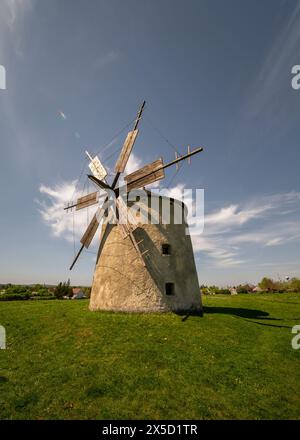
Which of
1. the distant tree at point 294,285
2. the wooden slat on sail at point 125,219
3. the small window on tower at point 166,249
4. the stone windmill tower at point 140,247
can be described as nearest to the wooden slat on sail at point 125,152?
the stone windmill tower at point 140,247

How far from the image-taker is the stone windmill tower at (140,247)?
1591cm

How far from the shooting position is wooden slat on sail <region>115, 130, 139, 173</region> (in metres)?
18.5

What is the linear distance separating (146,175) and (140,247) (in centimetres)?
503

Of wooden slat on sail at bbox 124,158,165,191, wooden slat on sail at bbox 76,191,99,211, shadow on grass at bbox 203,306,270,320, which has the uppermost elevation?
wooden slat on sail at bbox 124,158,165,191

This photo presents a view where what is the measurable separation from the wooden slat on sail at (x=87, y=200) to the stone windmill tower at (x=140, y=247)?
0.27ft

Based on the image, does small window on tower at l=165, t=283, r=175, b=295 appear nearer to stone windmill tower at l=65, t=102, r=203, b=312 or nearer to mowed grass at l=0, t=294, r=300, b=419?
stone windmill tower at l=65, t=102, r=203, b=312

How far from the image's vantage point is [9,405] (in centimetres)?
726

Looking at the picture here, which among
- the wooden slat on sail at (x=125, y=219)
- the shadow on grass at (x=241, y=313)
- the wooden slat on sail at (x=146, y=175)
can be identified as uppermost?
the wooden slat on sail at (x=146, y=175)

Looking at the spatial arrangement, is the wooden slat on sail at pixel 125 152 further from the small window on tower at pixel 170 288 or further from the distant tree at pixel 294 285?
the distant tree at pixel 294 285

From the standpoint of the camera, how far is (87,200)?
64.7ft

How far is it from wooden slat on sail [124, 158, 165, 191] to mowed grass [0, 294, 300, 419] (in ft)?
28.9

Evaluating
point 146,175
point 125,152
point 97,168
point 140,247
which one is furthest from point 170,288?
point 97,168

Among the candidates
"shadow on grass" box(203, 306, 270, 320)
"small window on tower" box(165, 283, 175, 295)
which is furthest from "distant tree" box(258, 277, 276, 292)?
"small window on tower" box(165, 283, 175, 295)

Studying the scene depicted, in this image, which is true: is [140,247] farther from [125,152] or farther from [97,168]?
[97,168]
